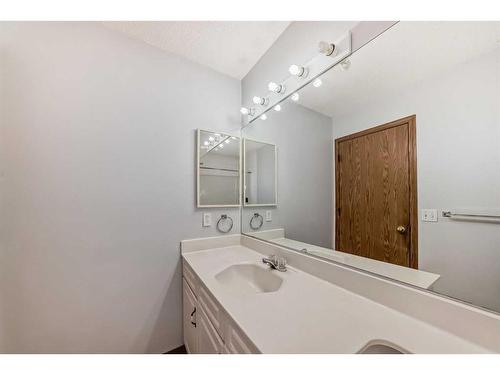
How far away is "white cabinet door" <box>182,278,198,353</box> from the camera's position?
1188 millimetres

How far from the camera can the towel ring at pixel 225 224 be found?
5.51 feet

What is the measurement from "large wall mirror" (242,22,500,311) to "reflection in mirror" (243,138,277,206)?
388 millimetres

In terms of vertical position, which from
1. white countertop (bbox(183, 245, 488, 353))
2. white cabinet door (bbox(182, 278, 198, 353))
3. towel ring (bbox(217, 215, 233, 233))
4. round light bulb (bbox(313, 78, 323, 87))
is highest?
round light bulb (bbox(313, 78, 323, 87))

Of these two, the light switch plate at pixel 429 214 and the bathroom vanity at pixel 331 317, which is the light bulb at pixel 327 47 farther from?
the bathroom vanity at pixel 331 317

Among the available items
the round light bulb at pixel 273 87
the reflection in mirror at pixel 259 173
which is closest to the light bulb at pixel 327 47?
the round light bulb at pixel 273 87

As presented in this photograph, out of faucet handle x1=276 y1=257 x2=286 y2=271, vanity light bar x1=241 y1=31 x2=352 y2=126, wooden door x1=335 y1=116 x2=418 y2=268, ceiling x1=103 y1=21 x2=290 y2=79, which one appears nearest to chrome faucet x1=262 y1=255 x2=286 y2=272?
faucet handle x1=276 y1=257 x2=286 y2=271

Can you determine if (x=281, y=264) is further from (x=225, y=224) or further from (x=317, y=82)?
(x=317, y=82)

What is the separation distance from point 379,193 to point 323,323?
621 mm

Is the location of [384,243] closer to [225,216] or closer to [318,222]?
[318,222]

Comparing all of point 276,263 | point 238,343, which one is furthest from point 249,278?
point 238,343

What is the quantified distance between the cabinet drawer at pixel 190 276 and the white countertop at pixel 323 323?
0.26 meters

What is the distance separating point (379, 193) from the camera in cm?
91

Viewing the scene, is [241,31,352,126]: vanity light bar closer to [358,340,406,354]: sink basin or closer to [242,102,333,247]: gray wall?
[242,102,333,247]: gray wall

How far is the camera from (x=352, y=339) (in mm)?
601
